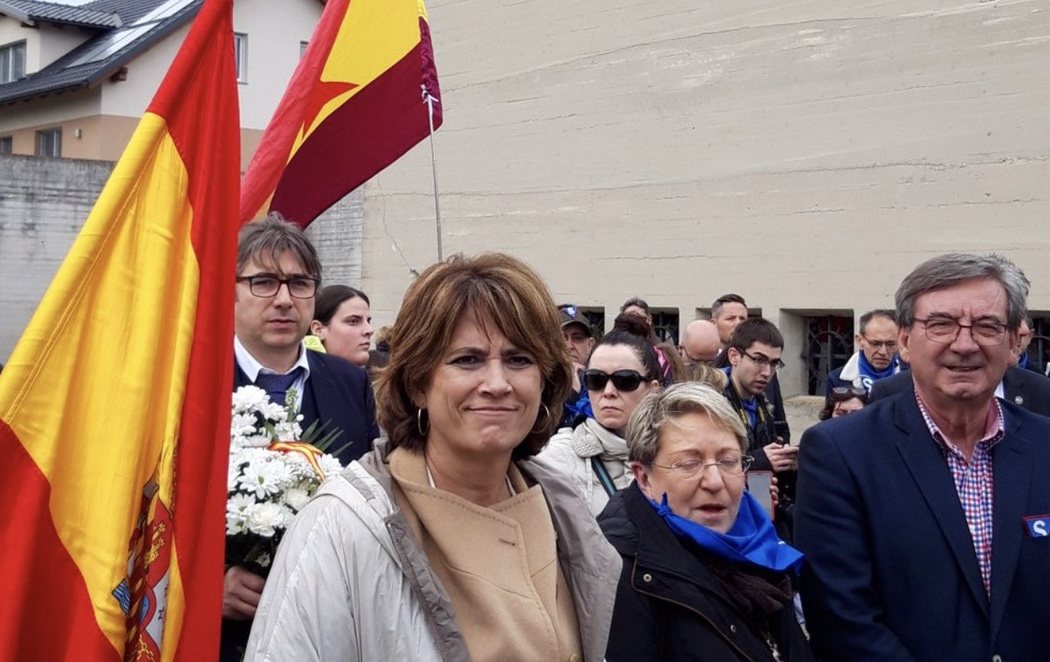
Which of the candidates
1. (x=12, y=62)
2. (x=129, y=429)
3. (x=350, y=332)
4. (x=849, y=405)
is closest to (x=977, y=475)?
(x=849, y=405)

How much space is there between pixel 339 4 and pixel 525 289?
166 inches

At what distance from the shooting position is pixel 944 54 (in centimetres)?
1084

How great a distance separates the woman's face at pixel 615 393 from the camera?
15.1 feet

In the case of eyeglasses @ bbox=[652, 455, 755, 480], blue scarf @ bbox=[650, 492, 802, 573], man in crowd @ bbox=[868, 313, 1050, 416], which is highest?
man in crowd @ bbox=[868, 313, 1050, 416]

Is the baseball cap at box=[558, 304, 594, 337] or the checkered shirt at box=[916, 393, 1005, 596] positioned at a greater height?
the baseball cap at box=[558, 304, 594, 337]

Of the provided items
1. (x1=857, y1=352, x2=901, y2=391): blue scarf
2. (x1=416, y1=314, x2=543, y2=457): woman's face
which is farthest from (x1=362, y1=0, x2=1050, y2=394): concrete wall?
(x1=416, y1=314, x2=543, y2=457): woman's face

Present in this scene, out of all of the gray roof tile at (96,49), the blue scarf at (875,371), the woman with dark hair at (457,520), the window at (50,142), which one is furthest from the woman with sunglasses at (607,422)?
the window at (50,142)

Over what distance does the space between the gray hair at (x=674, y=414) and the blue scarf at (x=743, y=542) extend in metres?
0.20

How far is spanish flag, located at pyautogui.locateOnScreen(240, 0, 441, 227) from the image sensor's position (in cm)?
573

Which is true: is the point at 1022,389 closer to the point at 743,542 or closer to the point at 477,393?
the point at 743,542

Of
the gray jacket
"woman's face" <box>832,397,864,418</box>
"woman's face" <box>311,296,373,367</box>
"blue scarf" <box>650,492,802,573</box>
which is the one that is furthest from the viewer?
"woman's face" <box>832,397,864,418</box>

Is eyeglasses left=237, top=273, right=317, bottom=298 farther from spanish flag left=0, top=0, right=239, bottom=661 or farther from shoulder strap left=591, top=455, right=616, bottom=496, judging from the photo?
shoulder strap left=591, top=455, right=616, bottom=496

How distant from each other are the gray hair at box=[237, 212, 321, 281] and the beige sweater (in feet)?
4.68

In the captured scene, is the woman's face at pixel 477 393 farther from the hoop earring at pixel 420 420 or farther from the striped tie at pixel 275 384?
the striped tie at pixel 275 384
